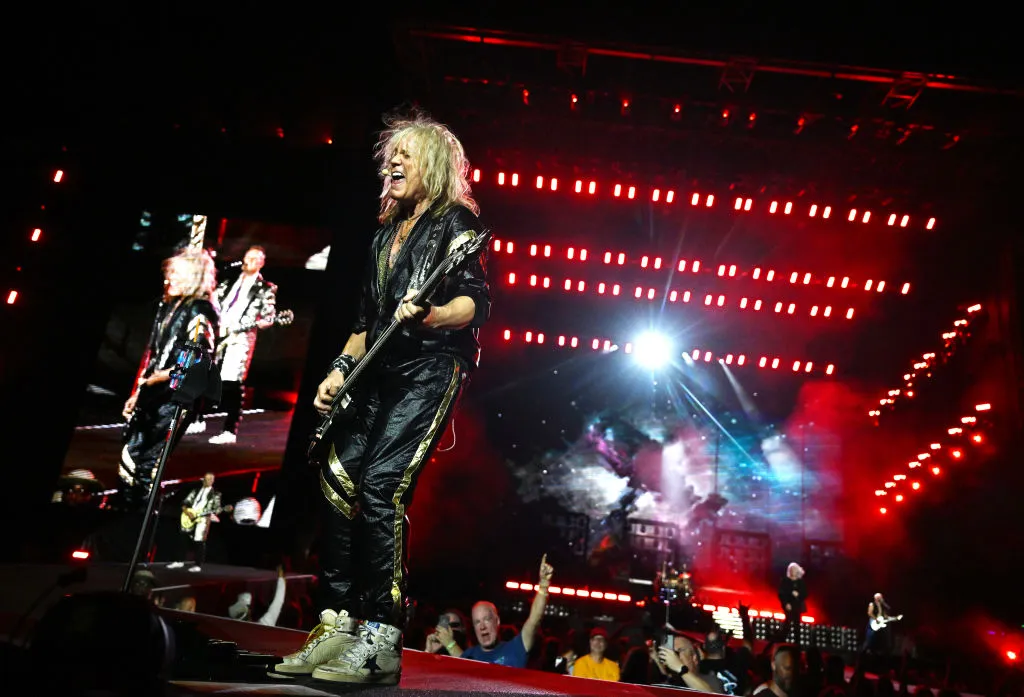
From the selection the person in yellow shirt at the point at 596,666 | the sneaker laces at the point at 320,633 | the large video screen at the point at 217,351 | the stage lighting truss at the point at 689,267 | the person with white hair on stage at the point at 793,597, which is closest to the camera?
the sneaker laces at the point at 320,633

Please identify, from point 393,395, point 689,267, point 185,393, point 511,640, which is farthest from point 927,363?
point 185,393

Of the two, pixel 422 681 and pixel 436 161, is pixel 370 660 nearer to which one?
pixel 422 681

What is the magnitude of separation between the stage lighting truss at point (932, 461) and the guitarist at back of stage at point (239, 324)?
9.92 m

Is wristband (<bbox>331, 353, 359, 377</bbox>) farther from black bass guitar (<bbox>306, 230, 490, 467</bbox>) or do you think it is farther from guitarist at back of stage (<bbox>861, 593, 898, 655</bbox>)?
guitarist at back of stage (<bbox>861, 593, 898, 655</bbox>)

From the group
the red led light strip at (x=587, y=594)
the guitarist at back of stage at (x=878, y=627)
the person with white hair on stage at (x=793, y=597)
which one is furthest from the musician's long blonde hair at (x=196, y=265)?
the guitarist at back of stage at (x=878, y=627)

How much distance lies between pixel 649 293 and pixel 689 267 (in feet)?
2.19

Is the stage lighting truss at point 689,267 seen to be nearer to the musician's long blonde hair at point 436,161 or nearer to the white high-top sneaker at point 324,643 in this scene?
the musician's long blonde hair at point 436,161

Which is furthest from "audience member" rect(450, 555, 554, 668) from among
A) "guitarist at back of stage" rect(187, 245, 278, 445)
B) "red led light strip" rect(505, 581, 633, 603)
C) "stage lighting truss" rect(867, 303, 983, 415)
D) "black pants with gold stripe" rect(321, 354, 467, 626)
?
"stage lighting truss" rect(867, 303, 983, 415)

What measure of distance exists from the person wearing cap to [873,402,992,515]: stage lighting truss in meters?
9.08

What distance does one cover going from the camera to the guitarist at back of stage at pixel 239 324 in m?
8.42

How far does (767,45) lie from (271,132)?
641 centimetres

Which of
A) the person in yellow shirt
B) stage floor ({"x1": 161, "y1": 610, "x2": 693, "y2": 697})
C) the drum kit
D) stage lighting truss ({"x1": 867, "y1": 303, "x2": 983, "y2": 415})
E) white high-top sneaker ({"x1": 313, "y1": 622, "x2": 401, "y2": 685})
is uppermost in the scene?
stage lighting truss ({"x1": 867, "y1": 303, "x2": 983, "y2": 415})

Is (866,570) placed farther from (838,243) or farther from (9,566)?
(9,566)

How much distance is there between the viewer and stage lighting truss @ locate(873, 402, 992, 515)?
30.3 ft
